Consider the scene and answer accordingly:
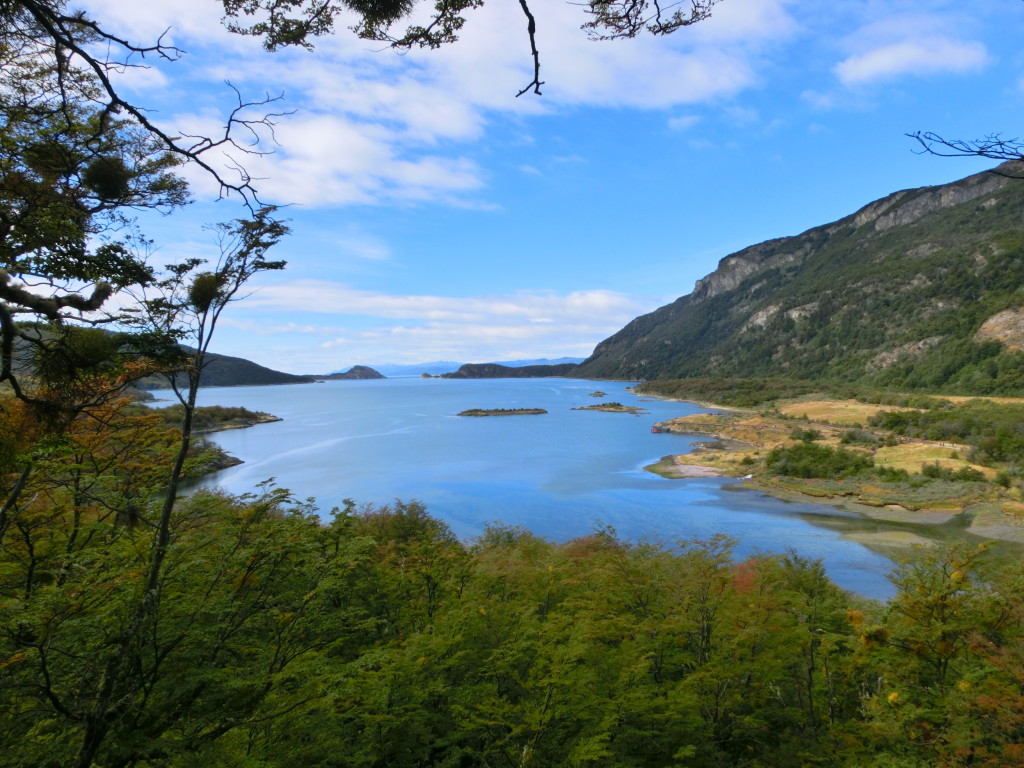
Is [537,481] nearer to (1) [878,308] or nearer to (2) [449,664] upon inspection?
(2) [449,664]

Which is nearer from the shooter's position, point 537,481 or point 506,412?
Answer: point 537,481

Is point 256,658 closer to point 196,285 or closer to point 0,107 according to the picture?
point 196,285

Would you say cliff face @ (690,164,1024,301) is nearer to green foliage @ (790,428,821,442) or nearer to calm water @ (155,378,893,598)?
green foliage @ (790,428,821,442)

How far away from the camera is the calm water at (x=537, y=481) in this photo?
21969 millimetres

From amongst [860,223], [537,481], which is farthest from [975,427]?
[860,223]

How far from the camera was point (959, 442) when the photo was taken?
35625mm

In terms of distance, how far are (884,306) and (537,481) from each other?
94.6 m

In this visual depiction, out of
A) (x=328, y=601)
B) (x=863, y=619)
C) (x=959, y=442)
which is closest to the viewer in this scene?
(x=328, y=601)

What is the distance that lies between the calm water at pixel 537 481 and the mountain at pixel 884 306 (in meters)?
38.2

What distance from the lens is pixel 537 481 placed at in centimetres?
3347

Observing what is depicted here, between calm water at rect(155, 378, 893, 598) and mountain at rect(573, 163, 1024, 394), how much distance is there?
38.2m

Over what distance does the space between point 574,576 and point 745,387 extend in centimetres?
8822

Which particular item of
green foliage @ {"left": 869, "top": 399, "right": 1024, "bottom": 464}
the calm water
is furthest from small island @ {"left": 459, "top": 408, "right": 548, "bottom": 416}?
green foliage @ {"left": 869, "top": 399, "right": 1024, "bottom": 464}

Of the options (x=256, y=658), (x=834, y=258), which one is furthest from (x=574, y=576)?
(x=834, y=258)
